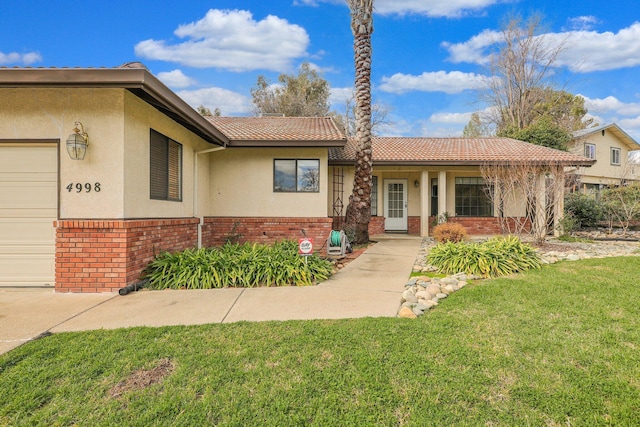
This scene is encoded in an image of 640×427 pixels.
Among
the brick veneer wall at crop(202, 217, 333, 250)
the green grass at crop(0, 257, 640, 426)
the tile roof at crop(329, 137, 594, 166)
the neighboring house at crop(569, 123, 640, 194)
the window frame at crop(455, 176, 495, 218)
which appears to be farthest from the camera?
the neighboring house at crop(569, 123, 640, 194)

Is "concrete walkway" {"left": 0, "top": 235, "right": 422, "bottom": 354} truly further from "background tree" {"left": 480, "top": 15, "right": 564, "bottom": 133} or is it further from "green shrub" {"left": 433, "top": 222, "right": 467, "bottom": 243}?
"background tree" {"left": 480, "top": 15, "right": 564, "bottom": 133}

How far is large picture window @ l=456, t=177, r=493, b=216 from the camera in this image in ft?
44.9

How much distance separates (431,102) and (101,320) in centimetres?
2845

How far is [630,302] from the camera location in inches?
173

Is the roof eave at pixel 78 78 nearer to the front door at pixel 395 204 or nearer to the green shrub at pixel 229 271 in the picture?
the green shrub at pixel 229 271

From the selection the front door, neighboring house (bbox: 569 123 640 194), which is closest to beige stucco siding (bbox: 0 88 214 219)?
the front door

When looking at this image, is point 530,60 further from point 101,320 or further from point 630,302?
point 101,320

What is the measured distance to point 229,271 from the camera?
5938 mm

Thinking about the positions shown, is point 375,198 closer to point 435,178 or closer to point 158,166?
point 435,178

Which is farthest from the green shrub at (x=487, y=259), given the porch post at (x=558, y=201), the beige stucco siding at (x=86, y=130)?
the beige stucco siding at (x=86, y=130)

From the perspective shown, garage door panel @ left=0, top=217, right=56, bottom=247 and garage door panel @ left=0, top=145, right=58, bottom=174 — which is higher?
garage door panel @ left=0, top=145, right=58, bottom=174

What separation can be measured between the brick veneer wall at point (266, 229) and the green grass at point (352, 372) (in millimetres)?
5663

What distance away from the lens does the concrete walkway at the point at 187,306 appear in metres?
3.94

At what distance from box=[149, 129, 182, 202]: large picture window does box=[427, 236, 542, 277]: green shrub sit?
6.15 metres
